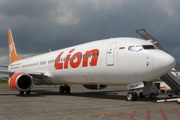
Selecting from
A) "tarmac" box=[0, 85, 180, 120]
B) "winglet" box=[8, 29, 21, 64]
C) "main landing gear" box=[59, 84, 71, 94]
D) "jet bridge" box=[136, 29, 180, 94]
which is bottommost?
"tarmac" box=[0, 85, 180, 120]

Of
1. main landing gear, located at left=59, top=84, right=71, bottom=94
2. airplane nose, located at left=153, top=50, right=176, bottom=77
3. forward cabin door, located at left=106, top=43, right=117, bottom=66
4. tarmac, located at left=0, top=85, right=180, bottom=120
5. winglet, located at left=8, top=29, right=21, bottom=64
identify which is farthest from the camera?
winglet, located at left=8, top=29, right=21, bottom=64

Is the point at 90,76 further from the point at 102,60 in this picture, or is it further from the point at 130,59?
the point at 130,59

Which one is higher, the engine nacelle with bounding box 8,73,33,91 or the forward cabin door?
the forward cabin door

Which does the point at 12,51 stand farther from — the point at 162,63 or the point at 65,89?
the point at 162,63

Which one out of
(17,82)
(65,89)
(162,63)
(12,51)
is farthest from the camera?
(12,51)

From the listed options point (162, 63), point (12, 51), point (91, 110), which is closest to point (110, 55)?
point (162, 63)

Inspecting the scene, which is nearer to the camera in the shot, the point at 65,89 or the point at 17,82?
the point at 17,82

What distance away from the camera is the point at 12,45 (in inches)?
1366

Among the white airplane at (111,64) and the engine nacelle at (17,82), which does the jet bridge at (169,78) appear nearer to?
the white airplane at (111,64)

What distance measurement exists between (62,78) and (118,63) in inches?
286

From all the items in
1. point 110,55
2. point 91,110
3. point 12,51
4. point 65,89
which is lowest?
point 91,110

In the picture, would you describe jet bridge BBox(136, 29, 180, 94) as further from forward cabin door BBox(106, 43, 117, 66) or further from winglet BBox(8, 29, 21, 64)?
winglet BBox(8, 29, 21, 64)

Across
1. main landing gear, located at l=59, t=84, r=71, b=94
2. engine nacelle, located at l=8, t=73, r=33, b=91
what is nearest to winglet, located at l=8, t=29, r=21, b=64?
main landing gear, located at l=59, t=84, r=71, b=94

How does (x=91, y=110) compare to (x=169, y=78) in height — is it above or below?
below
